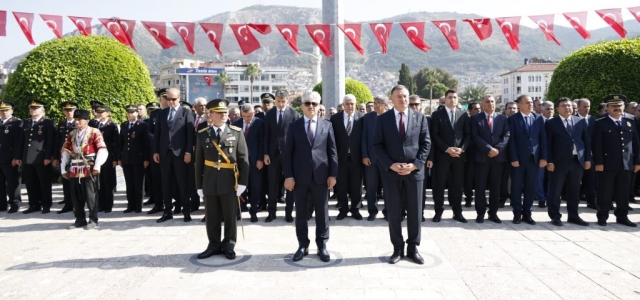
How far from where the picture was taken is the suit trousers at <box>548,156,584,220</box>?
6668 millimetres

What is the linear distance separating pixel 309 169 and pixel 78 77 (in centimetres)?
810

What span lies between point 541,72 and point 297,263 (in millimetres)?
A: 106295

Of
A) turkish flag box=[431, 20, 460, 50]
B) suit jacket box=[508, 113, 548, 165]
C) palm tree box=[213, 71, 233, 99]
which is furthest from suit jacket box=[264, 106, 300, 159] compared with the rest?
palm tree box=[213, 71, 233, 99]

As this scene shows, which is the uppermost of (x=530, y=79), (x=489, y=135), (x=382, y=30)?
(x=530, y=79)

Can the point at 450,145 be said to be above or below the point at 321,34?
below

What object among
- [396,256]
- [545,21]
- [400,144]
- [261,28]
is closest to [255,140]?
[400,144]

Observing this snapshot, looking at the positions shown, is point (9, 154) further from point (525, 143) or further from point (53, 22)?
point (525, 143)

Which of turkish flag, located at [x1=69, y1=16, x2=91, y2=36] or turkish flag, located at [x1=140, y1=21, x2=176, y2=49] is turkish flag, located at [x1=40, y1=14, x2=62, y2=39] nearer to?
turkish flag, located at [x1=69, y1=16, x2=91, y2=36]

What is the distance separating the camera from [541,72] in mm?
95938

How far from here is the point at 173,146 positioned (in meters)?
6.91

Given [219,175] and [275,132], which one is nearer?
[219,175]

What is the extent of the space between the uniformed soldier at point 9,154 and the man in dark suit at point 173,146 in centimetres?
303

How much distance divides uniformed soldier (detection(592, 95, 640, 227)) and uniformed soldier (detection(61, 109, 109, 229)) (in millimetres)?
7940

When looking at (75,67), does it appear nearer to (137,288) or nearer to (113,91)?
(113,91)
